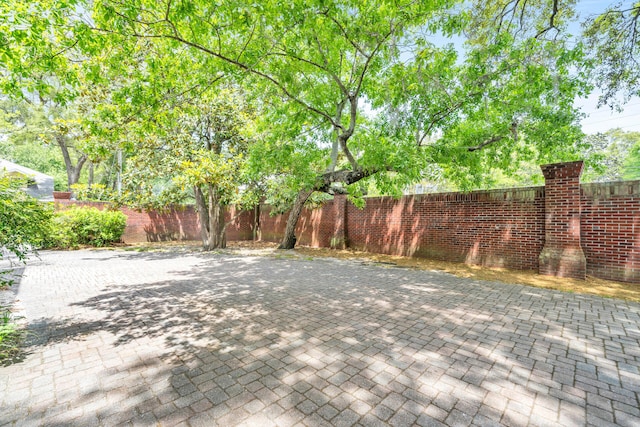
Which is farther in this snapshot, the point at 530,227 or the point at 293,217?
the point at 293,217

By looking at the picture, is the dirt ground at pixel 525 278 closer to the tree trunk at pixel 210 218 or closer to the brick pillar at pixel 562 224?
the brick pillar at pixel 562 224

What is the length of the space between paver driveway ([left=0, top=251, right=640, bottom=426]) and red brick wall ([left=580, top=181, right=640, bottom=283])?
5.98ft

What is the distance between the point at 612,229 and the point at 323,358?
715 cm

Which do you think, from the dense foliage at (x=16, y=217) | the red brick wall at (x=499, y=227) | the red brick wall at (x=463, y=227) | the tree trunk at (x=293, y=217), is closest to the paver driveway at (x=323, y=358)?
the dense foliage at (x=16, y=217)

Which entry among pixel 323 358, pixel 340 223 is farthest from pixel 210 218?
pixel 323 358

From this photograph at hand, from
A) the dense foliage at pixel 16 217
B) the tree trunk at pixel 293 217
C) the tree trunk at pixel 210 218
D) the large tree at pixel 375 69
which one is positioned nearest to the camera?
the dense foliage at pixel 16 217

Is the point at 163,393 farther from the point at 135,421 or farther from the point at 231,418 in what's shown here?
the point at 231,418

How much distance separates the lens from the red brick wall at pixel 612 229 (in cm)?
597

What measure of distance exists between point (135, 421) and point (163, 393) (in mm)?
331

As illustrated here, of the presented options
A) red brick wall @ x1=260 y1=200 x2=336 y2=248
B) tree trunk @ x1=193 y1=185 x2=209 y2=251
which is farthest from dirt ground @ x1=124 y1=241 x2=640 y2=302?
tree trunk @ x1=193 y1=185 x2=209 y2=251

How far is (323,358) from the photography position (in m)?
2.97

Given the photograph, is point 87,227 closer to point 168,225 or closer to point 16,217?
point 168,225

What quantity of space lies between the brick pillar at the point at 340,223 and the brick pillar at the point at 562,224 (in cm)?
711

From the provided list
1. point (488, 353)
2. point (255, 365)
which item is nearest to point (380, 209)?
point (488, 353)
